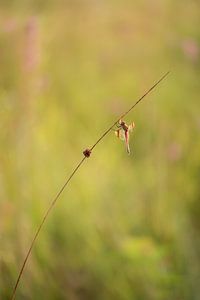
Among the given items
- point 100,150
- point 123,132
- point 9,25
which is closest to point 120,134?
point 123,132

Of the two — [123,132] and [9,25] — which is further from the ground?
[9,25]

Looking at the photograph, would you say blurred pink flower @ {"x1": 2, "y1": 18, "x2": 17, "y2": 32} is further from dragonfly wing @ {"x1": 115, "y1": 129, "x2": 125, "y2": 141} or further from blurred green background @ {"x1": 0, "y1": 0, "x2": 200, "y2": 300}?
dragonfly wing @ {"x1": 115, "y1": 129, "x2": 125, "y2": 141}

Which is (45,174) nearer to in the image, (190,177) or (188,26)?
(190,177)

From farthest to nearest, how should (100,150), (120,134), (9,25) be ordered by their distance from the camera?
(9,25), (100,150), (120,134)

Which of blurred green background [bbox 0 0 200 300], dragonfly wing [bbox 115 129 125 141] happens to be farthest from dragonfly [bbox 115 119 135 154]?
blurred green background [bbox 0 0 200 300]

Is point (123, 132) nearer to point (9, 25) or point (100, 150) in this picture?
point (100, 150)

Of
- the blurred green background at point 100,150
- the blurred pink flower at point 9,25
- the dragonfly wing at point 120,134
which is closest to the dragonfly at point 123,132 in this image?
the dragonfly wing at point 120,134

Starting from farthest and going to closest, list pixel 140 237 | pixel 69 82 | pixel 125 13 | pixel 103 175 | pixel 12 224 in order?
pixel 125 13 < pixel 69 82 < pixel 103 175 < pixel 140 237 < pixel 12 224

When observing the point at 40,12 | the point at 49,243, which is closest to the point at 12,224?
the point at 49,243
